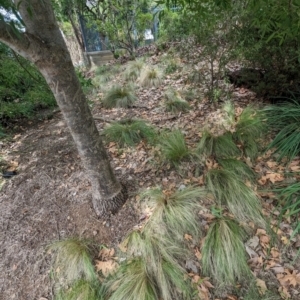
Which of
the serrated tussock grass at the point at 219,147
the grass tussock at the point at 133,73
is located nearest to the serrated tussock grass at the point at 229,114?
the serrated tussock grass at the point at 219,147

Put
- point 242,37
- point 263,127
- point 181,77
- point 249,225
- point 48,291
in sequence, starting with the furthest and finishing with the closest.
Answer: point 181,77, point 242,37, point 263,127, point 249,225, point 48,291

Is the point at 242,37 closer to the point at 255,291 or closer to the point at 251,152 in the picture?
the point at 251,152

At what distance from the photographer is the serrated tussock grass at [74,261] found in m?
1.63

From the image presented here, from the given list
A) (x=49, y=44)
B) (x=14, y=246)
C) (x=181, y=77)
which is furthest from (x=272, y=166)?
(x=181, y=77)

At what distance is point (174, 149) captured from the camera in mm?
2350

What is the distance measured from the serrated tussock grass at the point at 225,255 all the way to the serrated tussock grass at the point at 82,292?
2.61 feet

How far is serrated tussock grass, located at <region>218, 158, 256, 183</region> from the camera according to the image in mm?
2129

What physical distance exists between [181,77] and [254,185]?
3118 millimetres

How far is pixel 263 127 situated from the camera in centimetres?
251

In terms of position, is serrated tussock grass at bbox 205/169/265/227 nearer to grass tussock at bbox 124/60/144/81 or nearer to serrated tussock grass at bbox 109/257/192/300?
serrated tussock grass at bbox 109/257/192/300

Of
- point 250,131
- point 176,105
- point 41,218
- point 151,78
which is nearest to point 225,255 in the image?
point 250,131

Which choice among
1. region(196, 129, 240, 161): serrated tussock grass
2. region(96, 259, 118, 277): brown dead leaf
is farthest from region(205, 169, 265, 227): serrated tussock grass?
region(96, 259, 118, 277): brown dead leaf

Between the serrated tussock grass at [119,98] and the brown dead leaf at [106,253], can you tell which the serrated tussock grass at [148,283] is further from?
the serrated tussock grass at [119,98]

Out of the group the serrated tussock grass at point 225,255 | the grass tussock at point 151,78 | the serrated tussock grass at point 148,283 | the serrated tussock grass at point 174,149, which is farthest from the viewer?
the grass tussock at point 151,78
